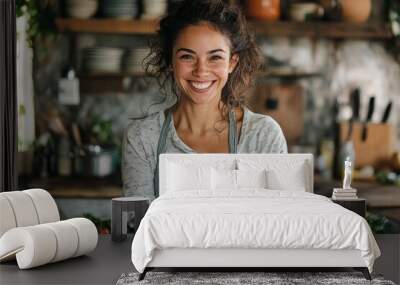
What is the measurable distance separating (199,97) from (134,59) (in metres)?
0.79

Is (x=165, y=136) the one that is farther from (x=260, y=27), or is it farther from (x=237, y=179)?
(x=260, y=27)

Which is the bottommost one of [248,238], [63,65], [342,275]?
[342,275]

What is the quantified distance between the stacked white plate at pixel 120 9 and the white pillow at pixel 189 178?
1.77 metres

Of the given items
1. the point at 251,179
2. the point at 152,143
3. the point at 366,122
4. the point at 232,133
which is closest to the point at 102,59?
the point at 152,143

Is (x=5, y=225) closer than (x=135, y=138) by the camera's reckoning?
Yes

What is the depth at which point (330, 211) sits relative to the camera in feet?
17.1

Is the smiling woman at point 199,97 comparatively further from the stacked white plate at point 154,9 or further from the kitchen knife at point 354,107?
the kitchen knife at point 354,107

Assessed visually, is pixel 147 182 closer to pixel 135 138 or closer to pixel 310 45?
pixel 135 138

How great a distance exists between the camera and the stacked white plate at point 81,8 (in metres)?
7.48

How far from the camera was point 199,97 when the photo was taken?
748cm

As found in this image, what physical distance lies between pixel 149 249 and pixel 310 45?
3416 mm

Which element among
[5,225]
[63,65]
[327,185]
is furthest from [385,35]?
[5,225]

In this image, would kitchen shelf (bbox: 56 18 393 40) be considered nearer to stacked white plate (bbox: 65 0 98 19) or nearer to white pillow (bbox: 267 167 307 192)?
stacked white plate (bbox: 65 0 98 19)

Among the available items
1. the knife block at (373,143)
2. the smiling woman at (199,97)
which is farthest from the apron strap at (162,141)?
the knife block at (373,143)
